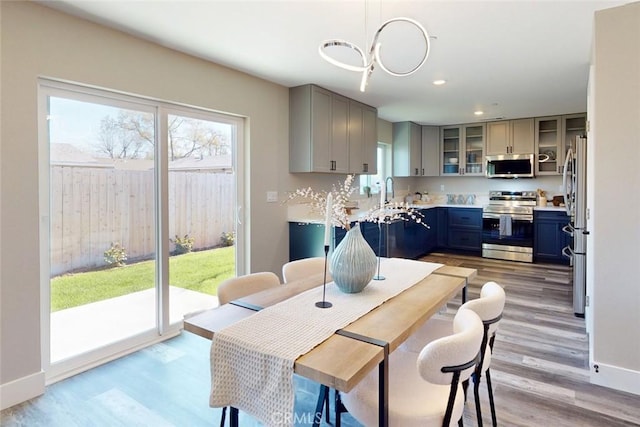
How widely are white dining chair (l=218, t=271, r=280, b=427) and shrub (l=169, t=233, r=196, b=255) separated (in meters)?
1.39

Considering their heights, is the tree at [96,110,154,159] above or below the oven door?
above

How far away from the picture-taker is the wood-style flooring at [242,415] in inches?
79.1

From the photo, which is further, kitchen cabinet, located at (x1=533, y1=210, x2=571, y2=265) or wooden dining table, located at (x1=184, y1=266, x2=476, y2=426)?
kitchen cabinet, located at (x1=533, y1=210, x2=571, y2=265)

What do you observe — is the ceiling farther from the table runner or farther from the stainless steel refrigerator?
the table runner

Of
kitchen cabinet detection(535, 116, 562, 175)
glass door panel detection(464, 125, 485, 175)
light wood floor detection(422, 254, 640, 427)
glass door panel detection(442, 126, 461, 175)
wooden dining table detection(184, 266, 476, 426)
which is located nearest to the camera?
wooden dining table detection(184, 266, 476, 426)

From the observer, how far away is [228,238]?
12.0 ft

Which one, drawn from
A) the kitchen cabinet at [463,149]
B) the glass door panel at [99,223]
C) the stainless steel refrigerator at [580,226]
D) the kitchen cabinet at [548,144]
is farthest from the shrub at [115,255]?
the kitchen cabinet at [548,144]

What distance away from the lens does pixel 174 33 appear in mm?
2643

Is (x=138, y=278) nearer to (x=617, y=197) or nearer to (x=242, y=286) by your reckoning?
(x=242, y=286)

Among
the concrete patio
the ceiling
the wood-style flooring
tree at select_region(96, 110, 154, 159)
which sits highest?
the ceiling

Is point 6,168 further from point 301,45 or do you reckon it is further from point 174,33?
point 301,45

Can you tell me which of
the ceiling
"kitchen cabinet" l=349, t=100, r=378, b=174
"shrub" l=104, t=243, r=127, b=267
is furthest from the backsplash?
"shrub" l=104, t=243, r=127, b=267

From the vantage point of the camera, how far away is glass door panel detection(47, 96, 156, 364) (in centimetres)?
250

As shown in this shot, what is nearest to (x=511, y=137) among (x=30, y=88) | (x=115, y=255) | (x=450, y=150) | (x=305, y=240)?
(x=450, y=150)
